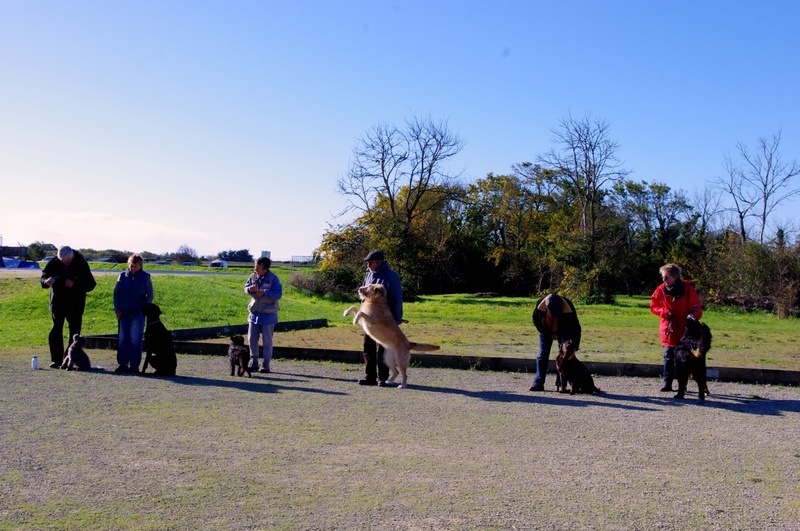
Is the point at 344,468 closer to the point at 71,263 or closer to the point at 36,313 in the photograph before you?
the point at 71,263

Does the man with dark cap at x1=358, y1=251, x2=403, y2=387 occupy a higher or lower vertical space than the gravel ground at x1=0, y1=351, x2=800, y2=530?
higher

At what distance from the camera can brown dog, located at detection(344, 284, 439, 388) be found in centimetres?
982

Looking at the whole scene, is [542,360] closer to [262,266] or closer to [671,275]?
[671,275]

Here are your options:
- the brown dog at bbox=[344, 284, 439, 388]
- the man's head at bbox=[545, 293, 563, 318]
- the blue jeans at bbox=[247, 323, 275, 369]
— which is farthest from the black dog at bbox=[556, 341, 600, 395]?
the blue jeans at bbox=[247, 323, 275, 369]

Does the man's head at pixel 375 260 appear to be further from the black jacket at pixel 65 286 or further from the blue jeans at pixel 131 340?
the black jacket at pixel 65 286

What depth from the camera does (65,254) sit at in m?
10.9

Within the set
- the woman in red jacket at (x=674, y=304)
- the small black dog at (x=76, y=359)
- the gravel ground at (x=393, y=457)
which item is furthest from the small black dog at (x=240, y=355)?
the woman in red jacket at (x=674, y=304)

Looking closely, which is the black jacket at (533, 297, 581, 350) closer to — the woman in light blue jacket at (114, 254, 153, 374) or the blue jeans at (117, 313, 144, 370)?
the woman in light blue jacket at (114, 254, 153, 374)

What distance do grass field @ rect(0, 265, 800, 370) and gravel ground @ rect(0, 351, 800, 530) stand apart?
4.74 meters

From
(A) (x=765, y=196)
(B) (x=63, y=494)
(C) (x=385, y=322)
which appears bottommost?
(B) (x=63, y=494)

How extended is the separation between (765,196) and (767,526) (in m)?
43.2

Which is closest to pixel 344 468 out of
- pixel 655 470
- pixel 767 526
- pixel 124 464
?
pixel 124 464

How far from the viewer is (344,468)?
5.89 meters

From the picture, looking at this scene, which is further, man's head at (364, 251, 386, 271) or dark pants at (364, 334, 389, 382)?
dark pants at (364, 334, 389, 382)
